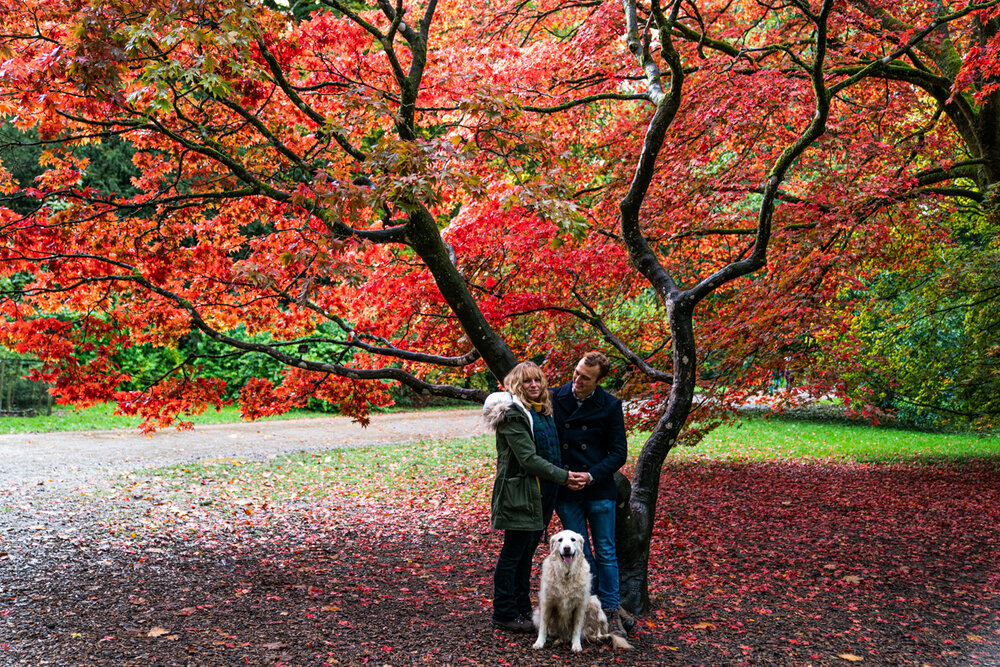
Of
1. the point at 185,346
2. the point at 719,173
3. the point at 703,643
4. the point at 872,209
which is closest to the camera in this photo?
the point at 703,643

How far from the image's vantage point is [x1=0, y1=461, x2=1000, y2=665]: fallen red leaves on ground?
4.27 metres

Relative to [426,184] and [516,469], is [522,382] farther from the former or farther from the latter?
[426,184]

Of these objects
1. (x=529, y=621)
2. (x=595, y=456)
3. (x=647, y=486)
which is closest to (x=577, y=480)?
(x=595, y=456)

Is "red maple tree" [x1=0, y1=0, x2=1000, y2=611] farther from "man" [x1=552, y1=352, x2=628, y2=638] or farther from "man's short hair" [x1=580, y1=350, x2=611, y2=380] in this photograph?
"man's short hair" [x1=580, y1=350, x2=611, y2=380]

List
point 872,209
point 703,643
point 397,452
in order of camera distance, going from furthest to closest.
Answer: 1. point 397,452
2. point 872,209
3. point 703,643

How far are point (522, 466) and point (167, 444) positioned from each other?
11.1 metres

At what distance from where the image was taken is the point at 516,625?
4.41 metres

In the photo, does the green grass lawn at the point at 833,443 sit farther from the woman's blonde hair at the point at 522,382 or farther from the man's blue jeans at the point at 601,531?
the woman's blonde hair at the point at 522,382

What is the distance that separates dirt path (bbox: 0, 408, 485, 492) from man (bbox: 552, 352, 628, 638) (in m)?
7.01

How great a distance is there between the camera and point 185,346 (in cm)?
1875

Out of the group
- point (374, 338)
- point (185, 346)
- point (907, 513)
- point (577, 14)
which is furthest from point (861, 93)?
point (185, 346)

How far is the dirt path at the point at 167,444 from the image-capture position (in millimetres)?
10148

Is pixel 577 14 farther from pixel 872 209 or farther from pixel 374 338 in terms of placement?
pixel 374 338

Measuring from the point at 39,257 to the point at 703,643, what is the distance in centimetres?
590
